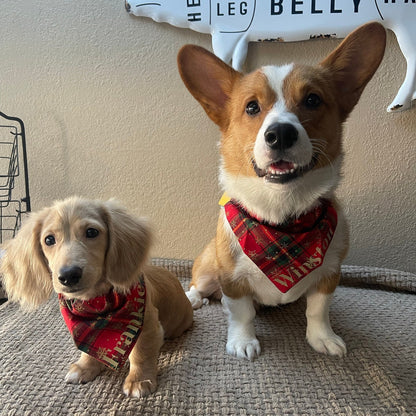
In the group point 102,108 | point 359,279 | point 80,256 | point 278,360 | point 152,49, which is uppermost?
point 152,49

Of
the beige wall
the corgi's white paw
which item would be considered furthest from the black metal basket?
the corgi's white paw

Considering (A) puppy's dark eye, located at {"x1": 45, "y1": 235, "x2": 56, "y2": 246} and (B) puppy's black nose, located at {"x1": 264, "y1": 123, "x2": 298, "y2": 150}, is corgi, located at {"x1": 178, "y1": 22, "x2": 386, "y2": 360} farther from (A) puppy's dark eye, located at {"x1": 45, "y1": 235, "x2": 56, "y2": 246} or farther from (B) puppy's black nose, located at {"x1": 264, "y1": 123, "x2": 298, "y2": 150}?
(A) puppy's dark eye, located at {"x1": 45, "y1": 235, "x2": 56, "y2": 246}

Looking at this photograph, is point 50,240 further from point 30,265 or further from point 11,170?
point 11,170

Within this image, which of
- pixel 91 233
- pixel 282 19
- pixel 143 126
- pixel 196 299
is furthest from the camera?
pixel 143 126

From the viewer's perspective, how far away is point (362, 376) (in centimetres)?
84

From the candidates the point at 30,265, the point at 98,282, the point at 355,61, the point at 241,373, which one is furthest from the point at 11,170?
the point at 355,61

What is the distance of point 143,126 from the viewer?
161 centimetres

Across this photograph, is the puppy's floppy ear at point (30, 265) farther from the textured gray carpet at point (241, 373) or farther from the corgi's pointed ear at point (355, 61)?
the corgi's pointed ear at point (355, 61)

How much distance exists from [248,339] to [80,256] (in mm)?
506

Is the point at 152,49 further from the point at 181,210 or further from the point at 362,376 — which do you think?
the point at 362,376

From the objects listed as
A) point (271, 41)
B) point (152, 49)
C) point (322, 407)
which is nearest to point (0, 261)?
point (322, 407)

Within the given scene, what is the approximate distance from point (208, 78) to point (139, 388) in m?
0.79

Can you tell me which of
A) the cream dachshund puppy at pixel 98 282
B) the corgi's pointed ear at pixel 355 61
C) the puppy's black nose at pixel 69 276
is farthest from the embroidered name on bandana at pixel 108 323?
the corgi's pointed ear at pixel 355 61

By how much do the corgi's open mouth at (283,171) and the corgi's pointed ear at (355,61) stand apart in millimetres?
236
